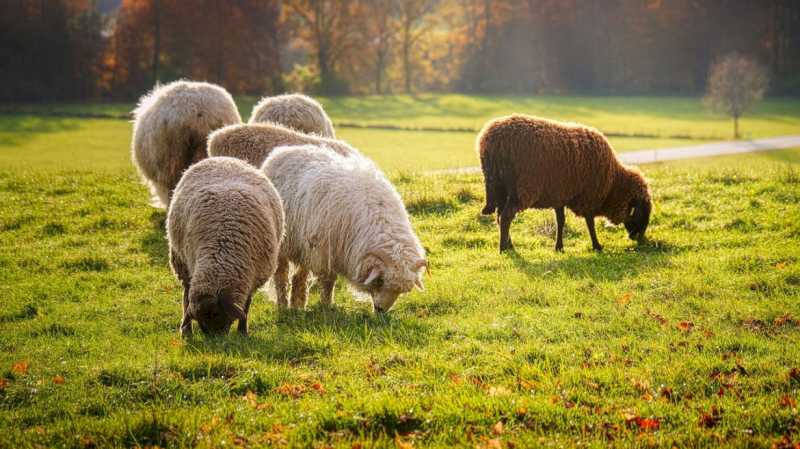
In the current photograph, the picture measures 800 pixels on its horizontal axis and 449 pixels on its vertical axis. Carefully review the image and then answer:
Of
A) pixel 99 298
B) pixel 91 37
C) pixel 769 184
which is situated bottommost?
pixel 99 298

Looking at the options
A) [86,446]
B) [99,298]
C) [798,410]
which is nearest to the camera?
[86,446]

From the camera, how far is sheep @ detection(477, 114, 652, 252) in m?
12.0

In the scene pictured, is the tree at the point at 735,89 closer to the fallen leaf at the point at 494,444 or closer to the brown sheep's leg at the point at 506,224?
the brown sheep's leg at the point at 506,224

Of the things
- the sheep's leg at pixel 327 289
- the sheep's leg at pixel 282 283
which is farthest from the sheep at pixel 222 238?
the sheep's leg at pixel 282 283

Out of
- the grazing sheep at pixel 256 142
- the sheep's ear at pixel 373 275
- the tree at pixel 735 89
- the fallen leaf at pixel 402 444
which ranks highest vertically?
the tree at pixel 735 89

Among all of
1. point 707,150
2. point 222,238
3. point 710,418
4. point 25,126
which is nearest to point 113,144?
point 25,126

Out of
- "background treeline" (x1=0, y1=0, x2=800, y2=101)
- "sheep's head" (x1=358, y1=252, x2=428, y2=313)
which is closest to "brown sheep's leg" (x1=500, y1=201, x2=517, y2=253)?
"sheep's head" (x1=358, y1=252, x2=428, y2=313)

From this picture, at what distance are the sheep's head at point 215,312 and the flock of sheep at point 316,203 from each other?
10mm

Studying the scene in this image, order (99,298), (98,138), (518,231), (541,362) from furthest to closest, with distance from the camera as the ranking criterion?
(98,138)
(518,231)
(99,298)
(541,362)

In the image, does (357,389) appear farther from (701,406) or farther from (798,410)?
(798,410)

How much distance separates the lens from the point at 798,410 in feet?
18.6

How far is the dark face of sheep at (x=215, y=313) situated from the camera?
24.5 feet

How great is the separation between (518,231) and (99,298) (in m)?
6.48

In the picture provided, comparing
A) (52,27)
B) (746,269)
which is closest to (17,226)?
(746,269)
